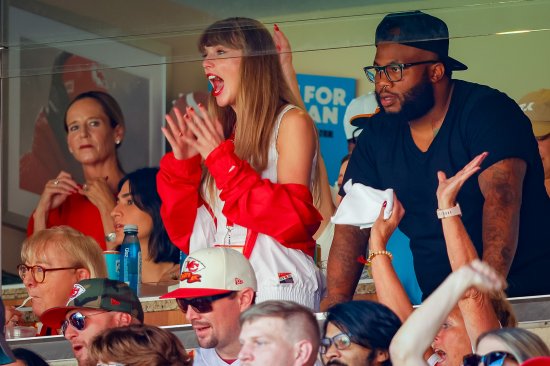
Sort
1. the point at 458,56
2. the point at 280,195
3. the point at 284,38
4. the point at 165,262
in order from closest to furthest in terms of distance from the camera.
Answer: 1. the point at 280,195
2. the point at 284,38
3. the point at 458,56
4. the point at 165,262

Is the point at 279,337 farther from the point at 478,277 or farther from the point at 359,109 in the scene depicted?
the point at 359,109

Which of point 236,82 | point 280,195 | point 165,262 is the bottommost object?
point 165,262

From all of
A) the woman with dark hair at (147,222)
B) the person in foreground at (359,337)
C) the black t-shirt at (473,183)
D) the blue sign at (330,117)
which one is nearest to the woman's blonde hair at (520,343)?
the person in foreground at (359,337)

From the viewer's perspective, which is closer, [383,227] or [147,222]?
[383,227]

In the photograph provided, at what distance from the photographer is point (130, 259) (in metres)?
8.17

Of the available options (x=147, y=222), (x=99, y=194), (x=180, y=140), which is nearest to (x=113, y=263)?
(x=147, y=222)

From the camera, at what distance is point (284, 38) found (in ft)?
23.5

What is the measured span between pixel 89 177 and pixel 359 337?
3.71 m

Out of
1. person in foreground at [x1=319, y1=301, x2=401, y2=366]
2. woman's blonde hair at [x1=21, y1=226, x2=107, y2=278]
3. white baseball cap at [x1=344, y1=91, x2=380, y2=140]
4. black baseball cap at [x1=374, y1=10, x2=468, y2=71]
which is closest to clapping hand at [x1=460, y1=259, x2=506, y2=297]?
person in foreground at [x1=319, y1=301, x2=401, y2=366]

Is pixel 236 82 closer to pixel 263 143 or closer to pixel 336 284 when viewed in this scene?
pixel 263 143

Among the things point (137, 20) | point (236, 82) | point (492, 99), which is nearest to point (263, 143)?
point (236, 82)

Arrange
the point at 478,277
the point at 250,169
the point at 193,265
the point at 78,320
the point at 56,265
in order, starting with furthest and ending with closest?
the point at 56,265 < the point at 250,169 < the point at 78,320 < the point at 193,265 < the point at 478,277

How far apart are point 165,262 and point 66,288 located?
1290mm

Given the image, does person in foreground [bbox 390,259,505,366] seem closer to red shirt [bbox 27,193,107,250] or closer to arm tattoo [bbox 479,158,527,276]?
arm tattoo [bbox 479,158,527,276]
